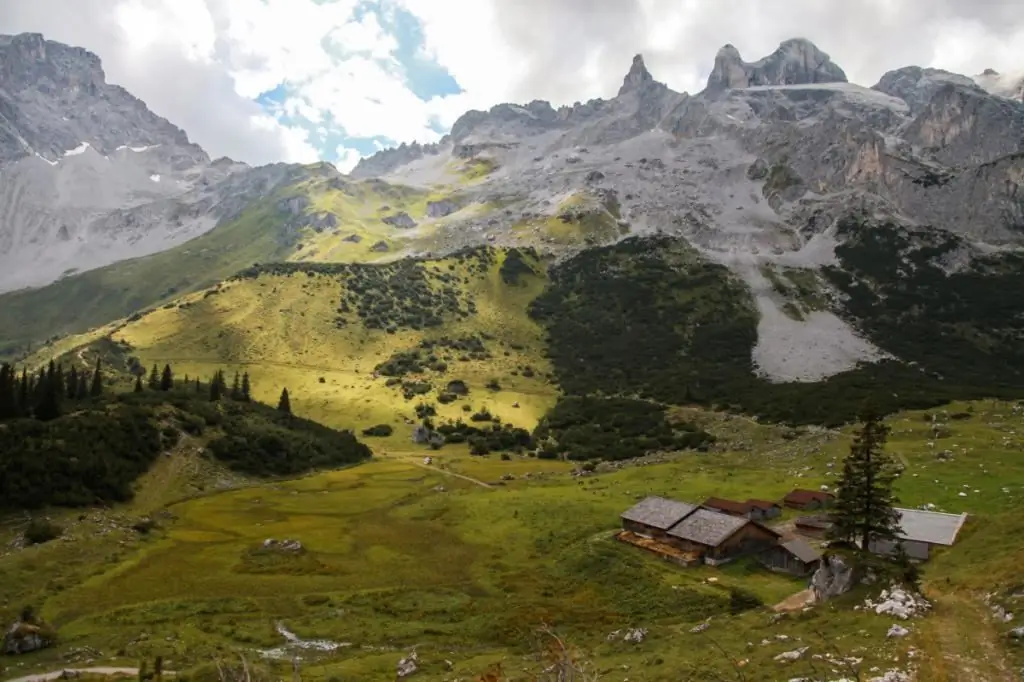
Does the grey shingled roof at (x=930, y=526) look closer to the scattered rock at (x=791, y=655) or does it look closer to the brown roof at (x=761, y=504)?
the brown roof at (x=761, y=504)

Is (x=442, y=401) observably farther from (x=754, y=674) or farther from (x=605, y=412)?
(x=754, y=674)

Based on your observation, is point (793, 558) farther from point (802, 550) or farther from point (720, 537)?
point (720, 537)

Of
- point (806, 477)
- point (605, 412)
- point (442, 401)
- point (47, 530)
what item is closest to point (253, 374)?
point (442, 401)

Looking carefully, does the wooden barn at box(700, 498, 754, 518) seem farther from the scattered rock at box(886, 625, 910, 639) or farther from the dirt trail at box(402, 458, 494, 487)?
the dirt trail at box(402, 458, 494, 487)

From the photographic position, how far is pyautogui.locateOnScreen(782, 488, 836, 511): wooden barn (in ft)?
211

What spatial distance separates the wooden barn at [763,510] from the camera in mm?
63062

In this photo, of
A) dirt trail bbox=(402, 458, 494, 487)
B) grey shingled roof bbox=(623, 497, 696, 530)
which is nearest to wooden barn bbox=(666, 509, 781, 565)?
grey shingled roof bbox=(623, 497, 696, 530)

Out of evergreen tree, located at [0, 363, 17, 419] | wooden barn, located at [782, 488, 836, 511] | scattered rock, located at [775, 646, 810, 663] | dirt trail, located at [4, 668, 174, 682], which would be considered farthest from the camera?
evergreen tree, located at [0, 363, 17, 419]

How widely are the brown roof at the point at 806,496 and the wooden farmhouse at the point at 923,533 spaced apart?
31.9 ft

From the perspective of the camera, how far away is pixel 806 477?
78.1 m

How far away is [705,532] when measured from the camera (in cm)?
5481

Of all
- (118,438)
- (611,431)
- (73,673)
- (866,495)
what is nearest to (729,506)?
(866,495)

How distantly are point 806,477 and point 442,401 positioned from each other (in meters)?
92.0

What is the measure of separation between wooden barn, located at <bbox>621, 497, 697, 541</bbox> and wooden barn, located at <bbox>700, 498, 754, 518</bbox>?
263 cm
